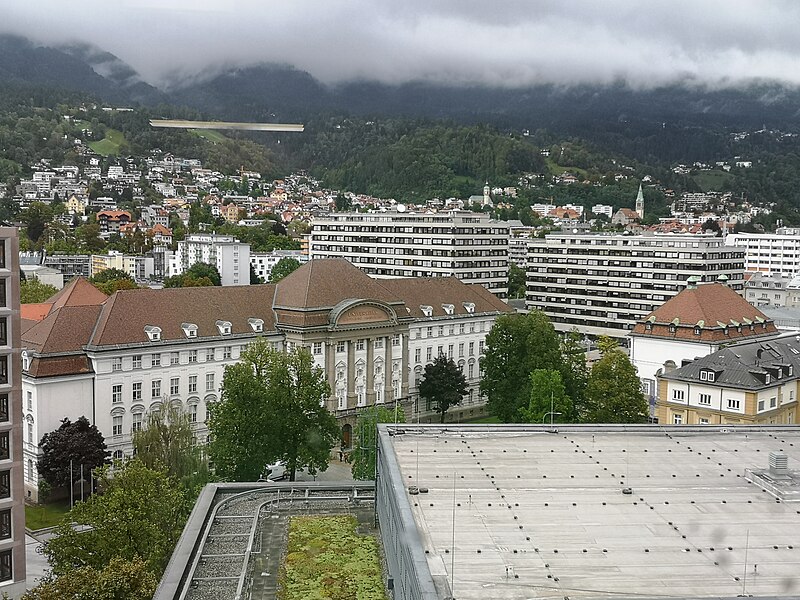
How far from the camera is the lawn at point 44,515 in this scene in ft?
144

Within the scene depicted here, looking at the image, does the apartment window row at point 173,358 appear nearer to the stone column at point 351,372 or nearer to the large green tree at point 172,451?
the large green tree at point 172,451

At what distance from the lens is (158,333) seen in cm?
5162

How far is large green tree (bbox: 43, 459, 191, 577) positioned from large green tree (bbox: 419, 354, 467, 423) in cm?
3335

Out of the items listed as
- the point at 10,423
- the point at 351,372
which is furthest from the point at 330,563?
the point at 351,372

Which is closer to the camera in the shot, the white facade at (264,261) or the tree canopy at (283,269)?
the tree canopy at (283,269)

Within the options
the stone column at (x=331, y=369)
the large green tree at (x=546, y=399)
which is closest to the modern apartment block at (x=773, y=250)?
the large green tree at (x=546, y=399)

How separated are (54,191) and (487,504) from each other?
639 feet

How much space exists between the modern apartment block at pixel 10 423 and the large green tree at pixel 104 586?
7913 millimetres

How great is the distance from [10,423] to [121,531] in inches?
261

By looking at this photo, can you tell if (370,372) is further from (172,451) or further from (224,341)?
(172,451)

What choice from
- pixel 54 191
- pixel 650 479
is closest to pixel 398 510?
pixel 650 479

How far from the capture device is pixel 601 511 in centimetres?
2030

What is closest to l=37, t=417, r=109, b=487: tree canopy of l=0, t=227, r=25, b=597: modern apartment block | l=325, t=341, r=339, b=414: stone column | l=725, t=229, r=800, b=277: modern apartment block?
l=0, t=227, r=25, b=597: modern apartment block

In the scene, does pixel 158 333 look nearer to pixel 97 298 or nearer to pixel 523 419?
pixel 97 298
